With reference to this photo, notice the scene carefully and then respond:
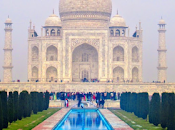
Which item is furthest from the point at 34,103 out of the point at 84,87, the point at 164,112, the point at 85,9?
the point at 85,9

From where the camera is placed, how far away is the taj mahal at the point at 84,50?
3028 centimetres

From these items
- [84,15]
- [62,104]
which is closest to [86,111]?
[62,104]

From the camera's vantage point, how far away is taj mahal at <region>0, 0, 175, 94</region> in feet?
99.3

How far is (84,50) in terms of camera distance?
31.5 m

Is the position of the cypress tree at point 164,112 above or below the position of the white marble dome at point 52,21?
below

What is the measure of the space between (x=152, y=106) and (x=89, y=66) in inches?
701

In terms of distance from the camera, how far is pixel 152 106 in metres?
13.6

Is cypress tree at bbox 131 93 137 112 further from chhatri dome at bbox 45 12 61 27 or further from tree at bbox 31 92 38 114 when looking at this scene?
chhatri dome at bbox 45 12 61 27

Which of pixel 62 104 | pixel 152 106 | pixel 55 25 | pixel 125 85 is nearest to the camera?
pixel 152 106

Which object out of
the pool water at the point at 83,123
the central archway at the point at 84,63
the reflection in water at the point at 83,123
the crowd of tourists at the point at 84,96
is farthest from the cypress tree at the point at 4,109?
the central archway at the point at 84,63

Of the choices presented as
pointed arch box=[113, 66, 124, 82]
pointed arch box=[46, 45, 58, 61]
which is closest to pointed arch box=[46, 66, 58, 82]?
pointed arch box=[46, 45, 58, 61]

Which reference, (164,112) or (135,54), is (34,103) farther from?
(135,54)

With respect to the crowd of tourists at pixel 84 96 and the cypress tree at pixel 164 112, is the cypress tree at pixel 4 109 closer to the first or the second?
the cypress tree at pixel 164 112

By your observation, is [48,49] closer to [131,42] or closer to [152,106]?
[131,42]
